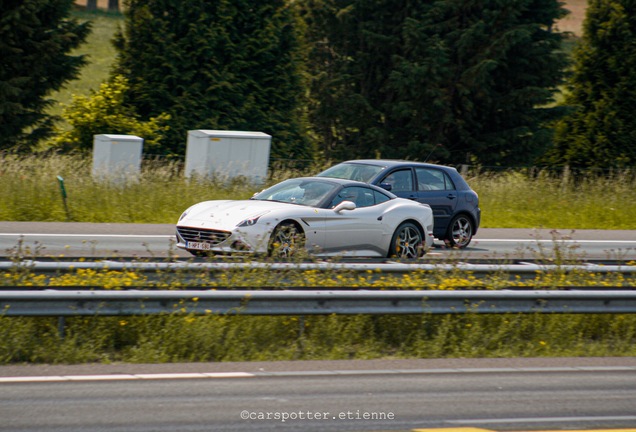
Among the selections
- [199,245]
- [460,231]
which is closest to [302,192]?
[199,245]

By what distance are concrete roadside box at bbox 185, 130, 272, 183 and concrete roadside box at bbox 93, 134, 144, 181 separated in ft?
4.44

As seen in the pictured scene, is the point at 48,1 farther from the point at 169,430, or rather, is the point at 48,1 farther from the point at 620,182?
the point at 169,430

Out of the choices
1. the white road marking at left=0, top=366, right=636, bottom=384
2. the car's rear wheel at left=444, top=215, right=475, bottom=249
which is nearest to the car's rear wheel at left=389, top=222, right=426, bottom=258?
the car's rear wheel at left=444, top=215, right=475, bottom=249

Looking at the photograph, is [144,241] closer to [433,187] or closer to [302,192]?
[302,192]

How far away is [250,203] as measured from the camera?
1275 cm

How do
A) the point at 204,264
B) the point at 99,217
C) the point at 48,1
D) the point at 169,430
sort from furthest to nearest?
1. the point at 48,1
2. the point at 99,217
3. the point at 204,264
4. the point at 169,430

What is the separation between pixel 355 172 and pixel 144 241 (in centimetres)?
374

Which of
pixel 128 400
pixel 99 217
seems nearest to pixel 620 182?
pixel 99 217

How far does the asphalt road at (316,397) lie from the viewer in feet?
20.8

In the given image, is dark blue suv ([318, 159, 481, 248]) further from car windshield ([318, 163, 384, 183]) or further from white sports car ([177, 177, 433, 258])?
white sports car ([177, 177, 433, 258])

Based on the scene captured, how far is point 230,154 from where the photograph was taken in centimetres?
2231

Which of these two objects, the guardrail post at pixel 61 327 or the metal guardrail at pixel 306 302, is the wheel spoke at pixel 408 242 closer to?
the metal guardrail at pixel 306 302

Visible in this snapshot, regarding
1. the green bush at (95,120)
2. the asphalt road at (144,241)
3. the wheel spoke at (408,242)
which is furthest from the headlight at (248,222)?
the green bush at (95,120)

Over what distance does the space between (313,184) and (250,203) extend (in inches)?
48.6
